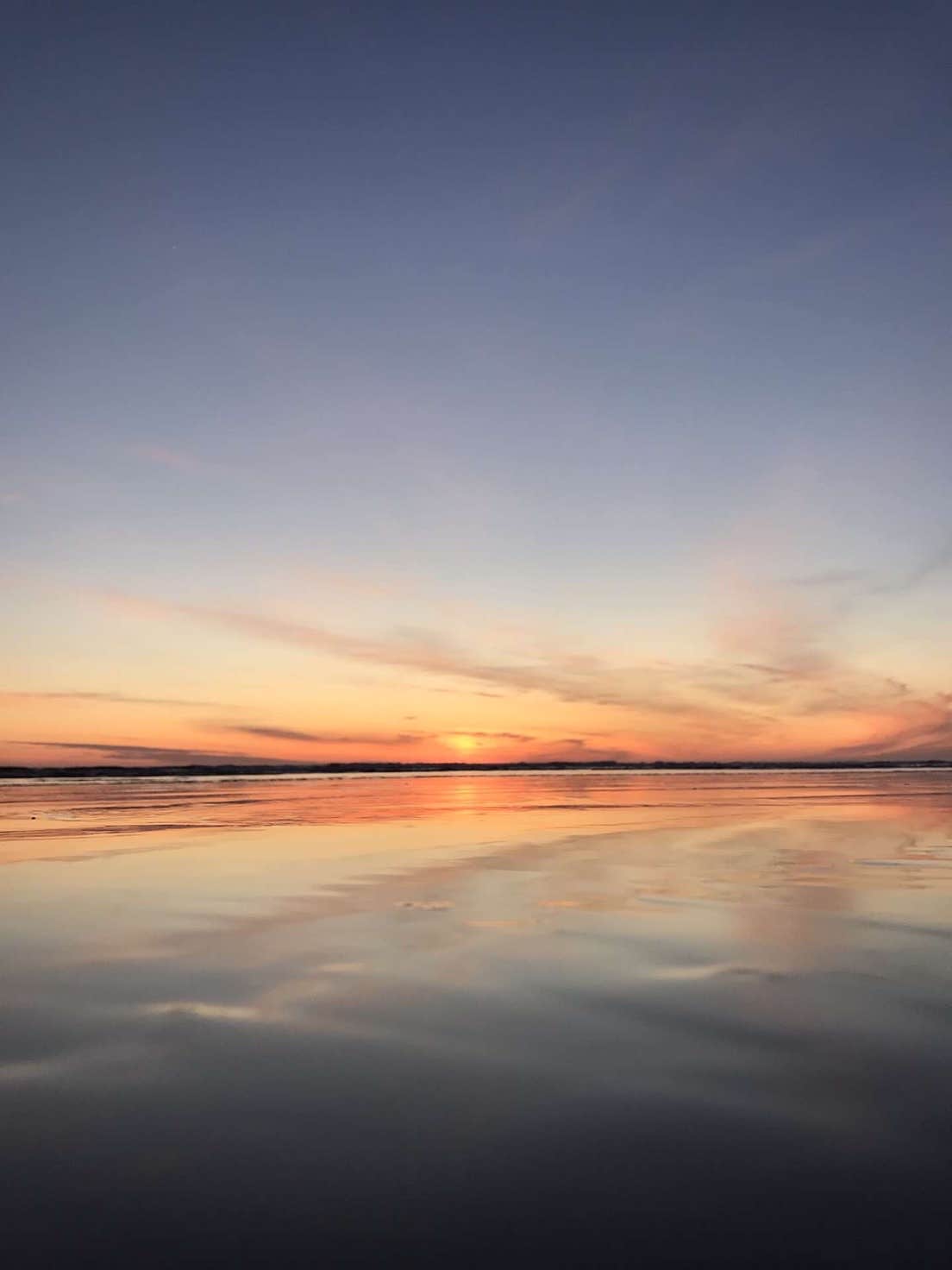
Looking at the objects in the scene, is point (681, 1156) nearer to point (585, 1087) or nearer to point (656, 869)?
point (585, 1087)

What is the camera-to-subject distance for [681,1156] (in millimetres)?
3844

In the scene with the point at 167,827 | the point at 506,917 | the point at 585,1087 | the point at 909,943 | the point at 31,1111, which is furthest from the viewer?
the point at 167,827

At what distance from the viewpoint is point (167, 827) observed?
68.2 feet

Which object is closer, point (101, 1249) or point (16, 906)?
point (101, 1249)

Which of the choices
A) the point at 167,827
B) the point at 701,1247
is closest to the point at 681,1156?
the point at 701,1247

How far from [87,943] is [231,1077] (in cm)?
406

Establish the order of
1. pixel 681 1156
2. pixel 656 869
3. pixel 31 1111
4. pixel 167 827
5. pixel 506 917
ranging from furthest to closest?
pixel 167 827 < pixel 656 869 < pixel 506 917 < pixel 31 1111 < pixel 681 1156

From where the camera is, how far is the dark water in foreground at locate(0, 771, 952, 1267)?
3316 millimetres

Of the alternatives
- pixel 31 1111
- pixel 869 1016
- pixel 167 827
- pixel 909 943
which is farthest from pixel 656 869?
pixel 167 827

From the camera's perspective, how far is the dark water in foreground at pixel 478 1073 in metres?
3.32

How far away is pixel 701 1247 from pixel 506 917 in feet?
20.5

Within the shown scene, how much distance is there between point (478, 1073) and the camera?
4.86 m

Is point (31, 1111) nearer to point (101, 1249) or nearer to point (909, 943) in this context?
A: point (101, 1249)

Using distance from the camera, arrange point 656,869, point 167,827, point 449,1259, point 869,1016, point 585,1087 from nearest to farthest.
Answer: point 449,1259, point 585,1087, point 869,1016, point 656,869, point 167,827
